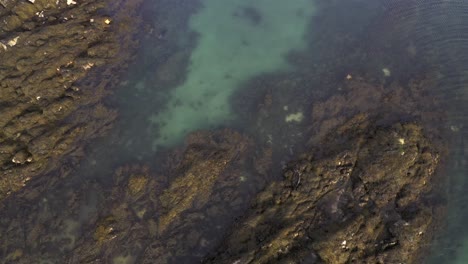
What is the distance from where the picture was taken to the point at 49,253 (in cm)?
745

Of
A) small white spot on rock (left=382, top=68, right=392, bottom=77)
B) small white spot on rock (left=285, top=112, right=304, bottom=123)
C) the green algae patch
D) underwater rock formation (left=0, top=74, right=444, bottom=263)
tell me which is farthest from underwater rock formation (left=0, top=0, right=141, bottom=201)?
small white spot on rock (left=382, top=68, right=392, bottom=77)

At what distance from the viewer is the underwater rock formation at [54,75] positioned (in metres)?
8.41

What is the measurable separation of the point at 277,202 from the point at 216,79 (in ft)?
11.9

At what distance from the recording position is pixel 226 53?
9.72 meters

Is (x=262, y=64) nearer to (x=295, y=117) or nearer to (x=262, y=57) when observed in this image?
(x=262, y=57)

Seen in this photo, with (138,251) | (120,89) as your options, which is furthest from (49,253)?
(120,89)

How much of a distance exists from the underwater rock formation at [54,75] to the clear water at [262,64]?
543mm

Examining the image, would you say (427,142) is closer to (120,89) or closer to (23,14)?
(120,89)

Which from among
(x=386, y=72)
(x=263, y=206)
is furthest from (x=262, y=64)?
(x=263, y=206)

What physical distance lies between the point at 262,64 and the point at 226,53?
3.28ft

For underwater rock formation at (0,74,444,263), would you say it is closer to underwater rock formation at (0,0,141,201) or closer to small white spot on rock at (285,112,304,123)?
small white spot on rock at (285,112,304,123)

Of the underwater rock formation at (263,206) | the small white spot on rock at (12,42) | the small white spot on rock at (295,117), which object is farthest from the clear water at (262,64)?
the small white spot on rock at (12,42)

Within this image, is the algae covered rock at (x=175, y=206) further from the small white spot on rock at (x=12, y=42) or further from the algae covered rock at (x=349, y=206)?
the small white spot on rock at (x=12, y=42)

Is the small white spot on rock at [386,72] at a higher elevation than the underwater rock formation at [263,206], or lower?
higher
